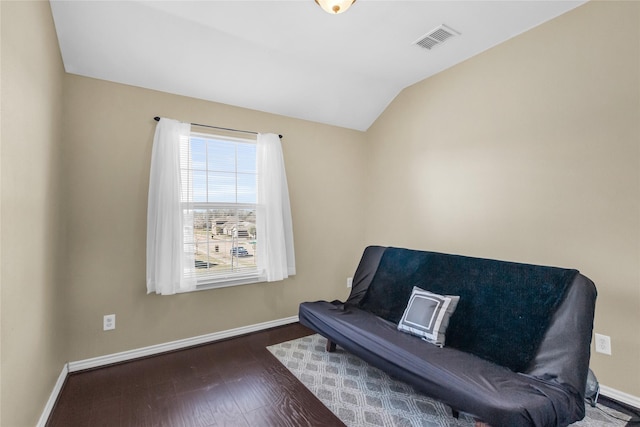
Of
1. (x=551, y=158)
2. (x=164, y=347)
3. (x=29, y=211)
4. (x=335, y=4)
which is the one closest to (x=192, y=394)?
(x=164, y=347)

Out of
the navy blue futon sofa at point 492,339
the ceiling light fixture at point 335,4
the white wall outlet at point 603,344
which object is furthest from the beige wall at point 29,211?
the white wall outlet at point 603,344

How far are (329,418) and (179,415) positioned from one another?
91cm

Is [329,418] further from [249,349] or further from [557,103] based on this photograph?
[557,103]

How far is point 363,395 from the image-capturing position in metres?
1.99

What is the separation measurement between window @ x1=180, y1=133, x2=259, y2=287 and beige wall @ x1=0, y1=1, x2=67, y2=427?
0.93 m

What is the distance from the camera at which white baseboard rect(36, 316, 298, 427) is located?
6.19 ft

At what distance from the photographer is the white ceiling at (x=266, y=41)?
2.05m

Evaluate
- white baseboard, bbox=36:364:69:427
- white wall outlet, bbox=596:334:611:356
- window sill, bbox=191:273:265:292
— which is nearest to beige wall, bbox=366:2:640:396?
white wall outlet, bbox=596:334:611:356

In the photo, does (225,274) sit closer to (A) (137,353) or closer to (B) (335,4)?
(A) (137,353)

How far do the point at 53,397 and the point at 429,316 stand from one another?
2.49 meters

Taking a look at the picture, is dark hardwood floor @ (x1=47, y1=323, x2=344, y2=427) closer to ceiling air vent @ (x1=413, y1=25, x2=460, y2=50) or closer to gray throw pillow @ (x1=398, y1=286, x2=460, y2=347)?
gray throw pillow @ (x1=398, y1=286, x2=460, y2=347)

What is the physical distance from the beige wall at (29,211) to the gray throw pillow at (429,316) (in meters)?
2.10

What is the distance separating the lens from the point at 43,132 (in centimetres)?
170

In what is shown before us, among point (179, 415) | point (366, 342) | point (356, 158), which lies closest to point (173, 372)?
point (179, 415)
